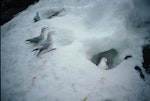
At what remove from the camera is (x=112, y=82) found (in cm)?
310

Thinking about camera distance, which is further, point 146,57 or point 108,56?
point 108,56

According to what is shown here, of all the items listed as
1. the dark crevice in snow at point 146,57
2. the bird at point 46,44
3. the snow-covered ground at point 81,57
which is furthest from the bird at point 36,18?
the dark crevice in snow at point 146,57

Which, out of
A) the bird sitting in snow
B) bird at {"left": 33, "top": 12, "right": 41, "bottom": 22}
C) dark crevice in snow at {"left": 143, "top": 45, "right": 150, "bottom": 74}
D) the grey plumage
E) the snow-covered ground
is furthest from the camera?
bird at {"left": 33, "top": 12, "right": 41, "bottom": 22}

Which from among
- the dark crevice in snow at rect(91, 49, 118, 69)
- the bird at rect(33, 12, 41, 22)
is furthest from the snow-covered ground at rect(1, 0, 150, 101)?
the bird at rect(33, 12, 41, 22)

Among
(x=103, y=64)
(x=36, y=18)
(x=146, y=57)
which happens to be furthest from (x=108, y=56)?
(x=36, y=18)

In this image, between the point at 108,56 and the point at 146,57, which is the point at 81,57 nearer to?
the point at 108,56

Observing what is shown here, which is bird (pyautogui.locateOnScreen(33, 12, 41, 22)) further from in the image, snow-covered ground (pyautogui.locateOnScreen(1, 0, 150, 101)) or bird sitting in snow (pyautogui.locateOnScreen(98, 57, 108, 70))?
bird sitting in snow (pyautogui.locateOnScreen(98, 57, 108, 70))

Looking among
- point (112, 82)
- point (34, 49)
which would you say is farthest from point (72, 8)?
point (112, 82)

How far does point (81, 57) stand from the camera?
11.7 ft

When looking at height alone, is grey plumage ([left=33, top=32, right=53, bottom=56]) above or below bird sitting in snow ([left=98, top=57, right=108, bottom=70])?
above

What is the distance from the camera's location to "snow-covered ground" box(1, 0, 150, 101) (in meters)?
3.08

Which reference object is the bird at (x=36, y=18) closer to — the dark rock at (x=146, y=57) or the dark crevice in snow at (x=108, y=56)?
the dark crevice in snow at (x=108, y=56)

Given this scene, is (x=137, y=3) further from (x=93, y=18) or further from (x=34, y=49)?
(x=34, y=49)

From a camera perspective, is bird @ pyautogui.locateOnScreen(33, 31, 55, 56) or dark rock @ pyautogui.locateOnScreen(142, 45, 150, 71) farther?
bird @ pyautogui.locateOnScreen(33, 31, 55, 56)
